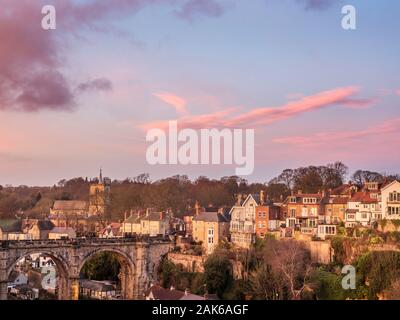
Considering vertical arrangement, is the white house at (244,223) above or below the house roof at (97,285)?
above

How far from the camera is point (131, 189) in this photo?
6303 centimetres

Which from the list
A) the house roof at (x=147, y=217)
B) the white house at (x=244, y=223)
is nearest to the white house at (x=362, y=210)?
the white house at (x=244, y=223)

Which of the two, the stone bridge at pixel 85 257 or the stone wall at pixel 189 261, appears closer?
the stone bridge at pixel 85 257

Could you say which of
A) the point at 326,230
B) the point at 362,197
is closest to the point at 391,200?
the point at 362,197

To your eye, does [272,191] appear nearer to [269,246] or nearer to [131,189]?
[131,189]

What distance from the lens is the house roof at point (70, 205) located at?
75.6 metres

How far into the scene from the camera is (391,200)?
34.2 metres

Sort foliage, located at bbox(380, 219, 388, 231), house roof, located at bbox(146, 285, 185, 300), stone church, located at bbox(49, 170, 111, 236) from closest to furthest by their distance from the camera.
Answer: house roof, located at bbox(146, 285, 185, 300)
foliage, located at bbox(380, 219, 388, 231)
stone church, located at bbox(49, 170, 111, 236)

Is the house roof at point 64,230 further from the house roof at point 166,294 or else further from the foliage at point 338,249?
the foliage at point 338,249

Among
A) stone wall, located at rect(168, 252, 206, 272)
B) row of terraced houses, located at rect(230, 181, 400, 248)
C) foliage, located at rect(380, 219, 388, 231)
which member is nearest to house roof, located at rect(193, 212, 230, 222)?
row of terraced houses, located at rect(230, 181, 400, 248)

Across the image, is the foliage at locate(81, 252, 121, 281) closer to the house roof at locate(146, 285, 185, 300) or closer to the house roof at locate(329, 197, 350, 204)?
the house roof at locate(146, 285, 185, 300)

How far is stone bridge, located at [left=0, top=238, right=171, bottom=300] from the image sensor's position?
3556 cm

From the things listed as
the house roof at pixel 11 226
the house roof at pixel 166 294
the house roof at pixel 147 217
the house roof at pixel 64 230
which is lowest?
the house roof at pixel 166 294

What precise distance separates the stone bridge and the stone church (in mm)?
18447
